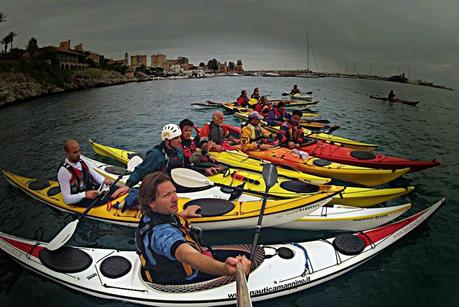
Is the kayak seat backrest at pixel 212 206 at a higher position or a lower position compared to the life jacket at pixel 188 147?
lower

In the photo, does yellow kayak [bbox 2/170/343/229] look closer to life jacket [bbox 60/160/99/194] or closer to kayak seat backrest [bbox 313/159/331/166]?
life jacket [bbox 60/160/99/194]

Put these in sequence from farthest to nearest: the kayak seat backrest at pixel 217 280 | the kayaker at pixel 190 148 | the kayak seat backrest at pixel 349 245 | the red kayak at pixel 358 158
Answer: the red kayak at pixel 358 158, the kayaker at pixel 190 148, the kayak seat backrest at pixel 349 245, the kayak seat backrest at pixel 217 280

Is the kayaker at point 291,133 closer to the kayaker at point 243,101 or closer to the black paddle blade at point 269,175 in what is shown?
the black paddle blade at point 269,175

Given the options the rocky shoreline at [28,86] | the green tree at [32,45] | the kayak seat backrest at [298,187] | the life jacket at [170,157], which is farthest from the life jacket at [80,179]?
the green tree at [32,45]

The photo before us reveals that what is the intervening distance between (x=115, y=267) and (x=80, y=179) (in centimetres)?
204

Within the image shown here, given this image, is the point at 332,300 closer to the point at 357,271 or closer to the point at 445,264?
Result: the point at 357,271

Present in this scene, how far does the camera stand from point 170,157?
208 inches

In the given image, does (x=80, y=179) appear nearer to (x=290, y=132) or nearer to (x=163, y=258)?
(x=163, y=258)

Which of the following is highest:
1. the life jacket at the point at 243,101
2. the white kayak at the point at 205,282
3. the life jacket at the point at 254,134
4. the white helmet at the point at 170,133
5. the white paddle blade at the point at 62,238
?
the life jacket at the point at 243,101

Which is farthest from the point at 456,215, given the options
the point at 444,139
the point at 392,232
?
the point at 444,139

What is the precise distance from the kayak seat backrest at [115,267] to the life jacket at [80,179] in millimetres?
1783

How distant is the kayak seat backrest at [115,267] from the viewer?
146 inches

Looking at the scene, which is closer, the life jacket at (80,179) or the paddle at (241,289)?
the paddle at (241,289)

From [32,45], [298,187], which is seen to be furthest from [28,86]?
[298,187]
